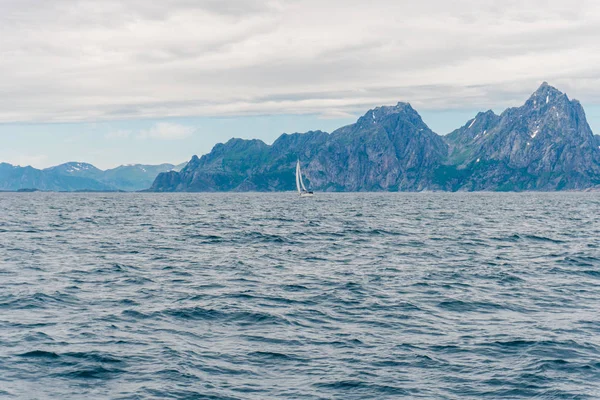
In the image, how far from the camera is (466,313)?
25000 millimetres

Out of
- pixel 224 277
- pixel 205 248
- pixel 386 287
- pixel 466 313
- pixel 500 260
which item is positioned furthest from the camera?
pixel 205 248

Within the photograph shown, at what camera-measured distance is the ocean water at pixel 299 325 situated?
16750mm

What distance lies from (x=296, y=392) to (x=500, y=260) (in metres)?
28.7

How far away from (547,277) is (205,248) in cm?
2648

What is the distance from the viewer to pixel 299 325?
2320 centimetres

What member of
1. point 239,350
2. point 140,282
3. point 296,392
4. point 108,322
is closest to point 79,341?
point 108,322

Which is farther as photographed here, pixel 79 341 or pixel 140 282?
pixel 140 282

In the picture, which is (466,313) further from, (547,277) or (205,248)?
(205,248)

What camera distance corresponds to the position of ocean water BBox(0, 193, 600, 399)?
16.8m

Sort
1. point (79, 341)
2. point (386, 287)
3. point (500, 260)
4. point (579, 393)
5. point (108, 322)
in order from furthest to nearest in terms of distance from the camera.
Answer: point (500, 260) < point (386, 287) < point (108, 322) < point (79, 341) < point (579, 393)

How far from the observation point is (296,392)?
1620cm

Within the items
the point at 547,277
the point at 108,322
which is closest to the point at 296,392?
the point at 108,322

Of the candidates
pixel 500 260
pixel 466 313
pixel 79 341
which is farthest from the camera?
pixel 500 260

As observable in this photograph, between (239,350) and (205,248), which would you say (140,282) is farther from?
(205,248)
